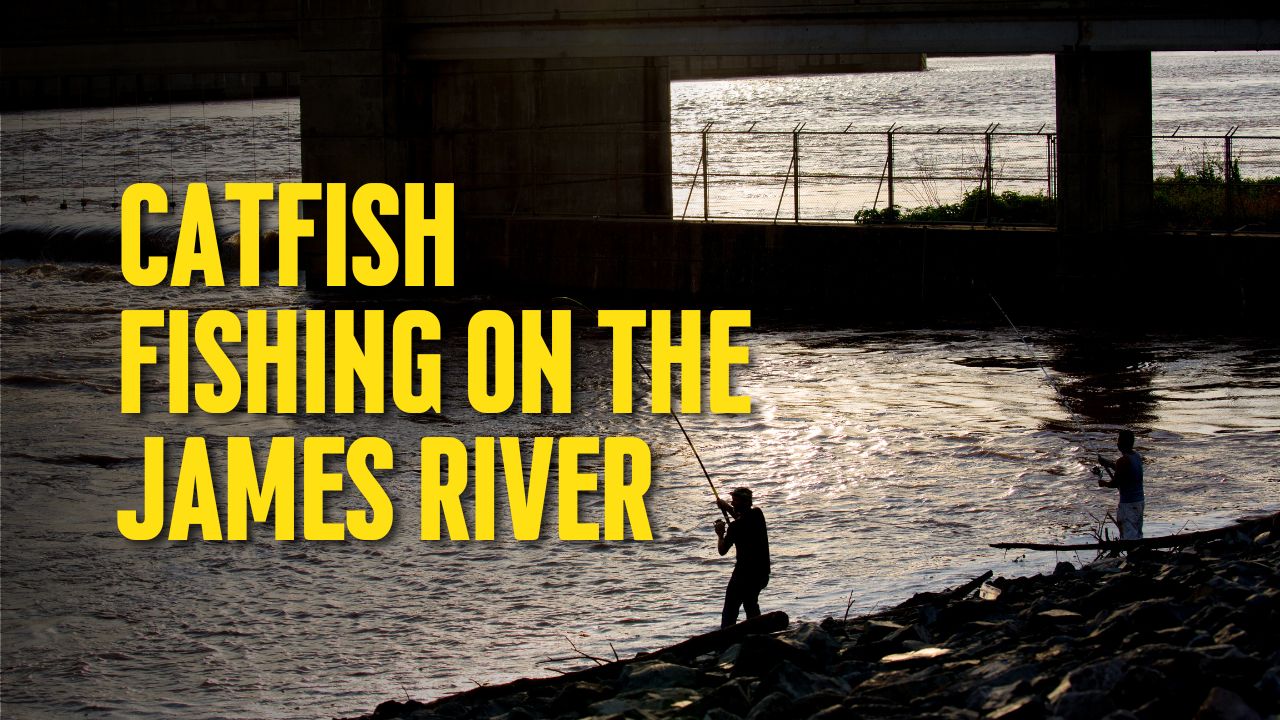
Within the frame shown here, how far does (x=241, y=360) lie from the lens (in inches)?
1039

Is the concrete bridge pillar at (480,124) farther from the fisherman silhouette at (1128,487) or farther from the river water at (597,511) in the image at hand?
the fisherman silhouette at (1128,487)

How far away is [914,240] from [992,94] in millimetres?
76528

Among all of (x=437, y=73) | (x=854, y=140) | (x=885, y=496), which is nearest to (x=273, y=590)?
(x=885, y=496)

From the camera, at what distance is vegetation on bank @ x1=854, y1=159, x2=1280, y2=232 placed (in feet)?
89.9

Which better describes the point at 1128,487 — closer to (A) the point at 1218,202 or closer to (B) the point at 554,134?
(A) the point at 1218,202

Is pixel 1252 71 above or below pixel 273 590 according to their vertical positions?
above

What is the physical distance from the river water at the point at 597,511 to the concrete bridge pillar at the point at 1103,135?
2.18 meters

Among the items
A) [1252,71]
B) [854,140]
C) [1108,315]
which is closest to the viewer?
[1108,315]

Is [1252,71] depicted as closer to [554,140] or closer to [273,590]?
[554,140]

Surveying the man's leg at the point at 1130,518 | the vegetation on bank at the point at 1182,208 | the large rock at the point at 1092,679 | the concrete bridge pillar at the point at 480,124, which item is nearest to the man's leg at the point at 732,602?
the large rock at the point at 1092,679

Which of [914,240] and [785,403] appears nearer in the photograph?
[785,403]

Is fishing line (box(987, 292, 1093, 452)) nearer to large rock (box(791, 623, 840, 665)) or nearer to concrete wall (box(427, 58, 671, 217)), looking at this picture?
large rock (box(791, 623, 840, 665))

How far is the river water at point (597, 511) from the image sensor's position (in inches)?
481

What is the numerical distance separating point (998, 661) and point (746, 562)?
2.45m
